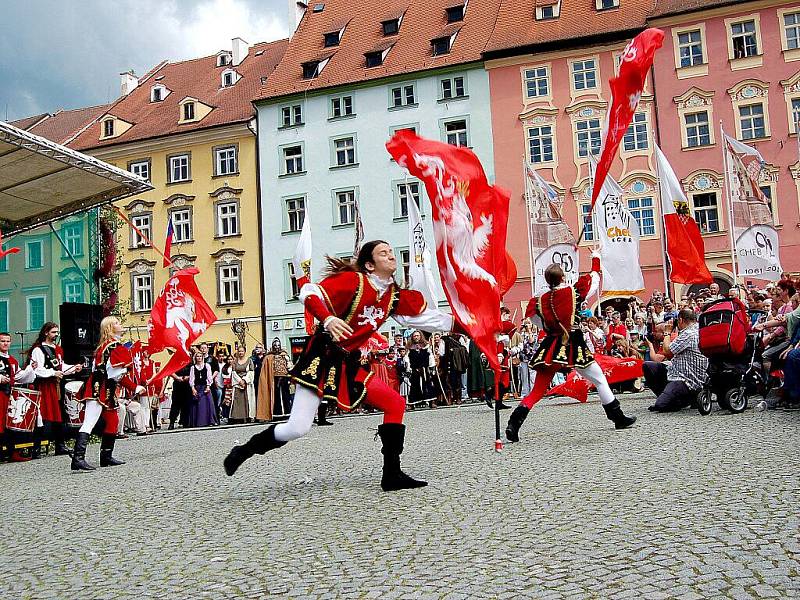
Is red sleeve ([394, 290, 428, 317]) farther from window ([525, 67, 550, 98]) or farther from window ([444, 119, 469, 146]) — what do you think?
window ([444, 119, 469, 146])

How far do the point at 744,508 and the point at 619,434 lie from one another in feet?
14.8

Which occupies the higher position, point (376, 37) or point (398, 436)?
point (376, 37)

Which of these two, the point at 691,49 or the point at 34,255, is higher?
the point at 691,49

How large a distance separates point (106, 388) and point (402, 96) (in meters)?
33.6

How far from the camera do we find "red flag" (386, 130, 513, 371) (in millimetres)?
7852

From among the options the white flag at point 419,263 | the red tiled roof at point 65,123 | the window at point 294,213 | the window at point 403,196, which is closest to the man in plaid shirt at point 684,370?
the white flag at point 419,263

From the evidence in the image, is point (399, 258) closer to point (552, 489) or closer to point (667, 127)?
point (667, 127)

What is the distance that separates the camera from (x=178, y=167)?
46.6 m

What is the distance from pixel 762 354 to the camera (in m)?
12.5

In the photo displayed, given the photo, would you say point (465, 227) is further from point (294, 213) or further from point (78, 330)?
point (294, 213)

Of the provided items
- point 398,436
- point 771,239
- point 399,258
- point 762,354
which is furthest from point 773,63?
point 398,436

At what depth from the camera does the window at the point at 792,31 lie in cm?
3697

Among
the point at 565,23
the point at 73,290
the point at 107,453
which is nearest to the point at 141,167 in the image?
the point at 565,23

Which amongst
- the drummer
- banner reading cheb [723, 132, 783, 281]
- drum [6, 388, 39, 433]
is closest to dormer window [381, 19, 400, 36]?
banner reading cheb [723, 132, 783, 281]
